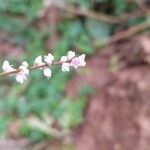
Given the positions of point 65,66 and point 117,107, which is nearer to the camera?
point 65,66

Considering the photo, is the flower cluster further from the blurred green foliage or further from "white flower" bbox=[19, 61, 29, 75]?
the blurred green foliage

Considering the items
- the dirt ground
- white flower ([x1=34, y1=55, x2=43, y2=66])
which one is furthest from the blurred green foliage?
white flower ([x1=34, y1=55, x2=43, y2=66])

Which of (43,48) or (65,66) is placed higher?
(43,48)

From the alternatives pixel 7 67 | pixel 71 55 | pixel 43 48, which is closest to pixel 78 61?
pixel 71 55

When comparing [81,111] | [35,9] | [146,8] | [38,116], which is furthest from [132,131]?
[35,9]

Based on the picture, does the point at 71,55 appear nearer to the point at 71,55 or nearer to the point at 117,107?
the point at 71,55

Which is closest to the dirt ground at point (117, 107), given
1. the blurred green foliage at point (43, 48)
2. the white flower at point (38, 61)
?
the blurred green foliage at point (43, 48)
